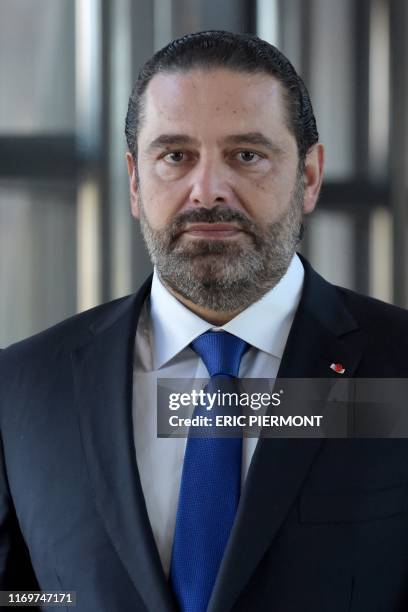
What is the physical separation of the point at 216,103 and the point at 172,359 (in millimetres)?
312

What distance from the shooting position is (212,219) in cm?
113

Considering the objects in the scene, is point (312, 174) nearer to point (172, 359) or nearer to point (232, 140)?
point (232, 140)

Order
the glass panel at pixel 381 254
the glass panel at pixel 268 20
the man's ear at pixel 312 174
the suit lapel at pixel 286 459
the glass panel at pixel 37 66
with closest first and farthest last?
the suit lapel at pixel 286 459
the man's ear at pixel 312 174
the glass panel at pixel 37 66
the glass panel at pixel 268 20
the glass panel at pixel 381 254

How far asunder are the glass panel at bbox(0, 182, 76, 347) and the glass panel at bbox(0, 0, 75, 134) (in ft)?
0.45

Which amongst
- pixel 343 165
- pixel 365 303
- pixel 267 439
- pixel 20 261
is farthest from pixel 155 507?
pixel 343 165

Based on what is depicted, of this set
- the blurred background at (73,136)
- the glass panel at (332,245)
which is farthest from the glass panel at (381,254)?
the blurred background at (73,136)

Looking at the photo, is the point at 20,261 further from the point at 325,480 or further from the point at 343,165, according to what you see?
the point at 325,480

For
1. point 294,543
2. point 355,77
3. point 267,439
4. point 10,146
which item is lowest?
point 294,543

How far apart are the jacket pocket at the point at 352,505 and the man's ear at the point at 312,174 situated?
401mm

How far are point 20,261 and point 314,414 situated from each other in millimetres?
980

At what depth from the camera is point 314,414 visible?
112 cm

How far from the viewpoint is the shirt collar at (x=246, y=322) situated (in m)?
1.17

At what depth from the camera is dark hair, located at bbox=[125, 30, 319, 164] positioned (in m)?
1.17

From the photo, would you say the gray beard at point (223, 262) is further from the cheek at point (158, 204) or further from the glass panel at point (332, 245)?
the glass panel at point (332, 245)
